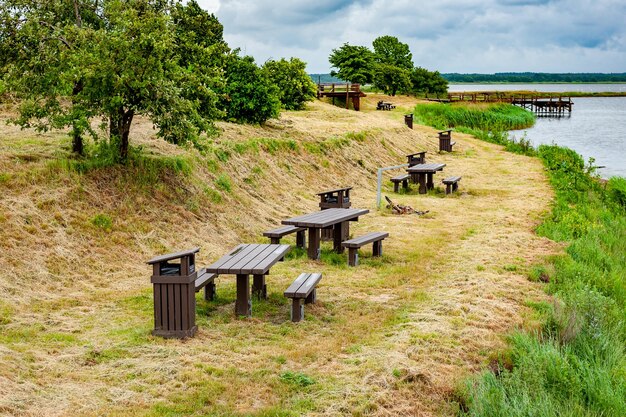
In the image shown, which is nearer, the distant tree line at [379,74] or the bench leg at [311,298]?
the bench leg at [311,298]

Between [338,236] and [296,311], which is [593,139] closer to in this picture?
[338,236]

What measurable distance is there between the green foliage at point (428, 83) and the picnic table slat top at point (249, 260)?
214 ft

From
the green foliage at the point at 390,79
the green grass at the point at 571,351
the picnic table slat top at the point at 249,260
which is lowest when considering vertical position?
the green grass at the point at 571,351

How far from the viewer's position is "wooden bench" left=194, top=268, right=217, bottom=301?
8.52 meters

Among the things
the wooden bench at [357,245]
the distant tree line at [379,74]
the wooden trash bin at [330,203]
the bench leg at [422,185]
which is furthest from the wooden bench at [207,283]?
the distant tree line at [379,74]

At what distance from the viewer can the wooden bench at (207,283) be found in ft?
28.0

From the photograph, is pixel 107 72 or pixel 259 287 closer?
pixel 259 287

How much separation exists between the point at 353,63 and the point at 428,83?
1720cm

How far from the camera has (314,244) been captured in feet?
38.2

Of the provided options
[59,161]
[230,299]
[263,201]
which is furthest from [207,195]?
[230,299]

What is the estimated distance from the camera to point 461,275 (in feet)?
35.3

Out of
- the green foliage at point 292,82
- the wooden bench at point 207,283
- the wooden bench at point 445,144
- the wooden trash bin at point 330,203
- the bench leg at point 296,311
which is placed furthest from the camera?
the green foliage at point 292,82

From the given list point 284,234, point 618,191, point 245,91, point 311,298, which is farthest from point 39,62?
point 618,191

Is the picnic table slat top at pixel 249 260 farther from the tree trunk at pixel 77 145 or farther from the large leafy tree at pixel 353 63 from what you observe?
the large leafy tree at pixel 353 63
